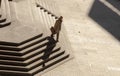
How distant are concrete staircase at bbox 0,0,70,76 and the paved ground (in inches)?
27.0

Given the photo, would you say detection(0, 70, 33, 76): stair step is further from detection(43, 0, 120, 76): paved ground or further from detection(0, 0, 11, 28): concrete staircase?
detection(0, 0, 11, 28): concrete staircase

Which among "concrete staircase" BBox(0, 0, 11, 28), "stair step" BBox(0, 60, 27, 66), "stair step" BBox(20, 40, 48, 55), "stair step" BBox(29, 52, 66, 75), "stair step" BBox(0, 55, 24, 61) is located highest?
"concrete staircase" BBox(0, 0, 11, 28)

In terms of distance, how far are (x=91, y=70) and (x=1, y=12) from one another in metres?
6.29

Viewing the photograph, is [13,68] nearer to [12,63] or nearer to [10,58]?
[12,63]

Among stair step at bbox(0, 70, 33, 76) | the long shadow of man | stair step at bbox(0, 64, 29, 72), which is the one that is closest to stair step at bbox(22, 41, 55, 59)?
the long shadow of man

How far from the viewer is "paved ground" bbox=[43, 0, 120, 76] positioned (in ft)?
56.6

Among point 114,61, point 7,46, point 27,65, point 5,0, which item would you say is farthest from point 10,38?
point 114,61

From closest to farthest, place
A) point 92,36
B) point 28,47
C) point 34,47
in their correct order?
point 28,47, point 34,47, point 92,36

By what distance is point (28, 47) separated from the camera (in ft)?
53.8

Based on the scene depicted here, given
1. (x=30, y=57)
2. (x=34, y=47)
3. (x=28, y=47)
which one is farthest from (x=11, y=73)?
(x=34, y=47)

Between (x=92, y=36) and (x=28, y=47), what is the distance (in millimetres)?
5533

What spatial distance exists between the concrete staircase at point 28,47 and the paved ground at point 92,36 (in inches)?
27.0

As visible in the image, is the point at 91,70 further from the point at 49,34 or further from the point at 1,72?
the point at 1,72

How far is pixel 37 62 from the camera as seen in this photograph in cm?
1622
